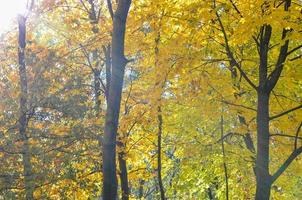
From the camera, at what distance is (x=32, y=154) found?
29.5ft

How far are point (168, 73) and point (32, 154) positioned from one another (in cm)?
369

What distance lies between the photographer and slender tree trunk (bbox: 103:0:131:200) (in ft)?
23.7

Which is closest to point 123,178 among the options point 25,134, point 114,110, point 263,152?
point 25,134

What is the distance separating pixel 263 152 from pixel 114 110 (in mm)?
3231

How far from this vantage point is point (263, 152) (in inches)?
322

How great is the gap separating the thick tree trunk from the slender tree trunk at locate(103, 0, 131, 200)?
9.78 feet

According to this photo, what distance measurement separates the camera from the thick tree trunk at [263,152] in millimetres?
8031

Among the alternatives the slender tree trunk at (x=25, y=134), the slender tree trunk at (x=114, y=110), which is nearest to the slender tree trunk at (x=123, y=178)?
the slender tree trunk at (x=25, y=134)

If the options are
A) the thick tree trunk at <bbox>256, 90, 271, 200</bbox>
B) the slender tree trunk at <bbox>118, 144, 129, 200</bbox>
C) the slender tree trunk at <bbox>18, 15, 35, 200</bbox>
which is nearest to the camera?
the thick tree trunk at <bbox>256, 90, 271, 200</bbox>

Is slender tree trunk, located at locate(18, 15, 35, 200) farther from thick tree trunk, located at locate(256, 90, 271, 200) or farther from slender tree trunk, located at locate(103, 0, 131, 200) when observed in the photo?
thick tree trunk, located at locate(256, 90, 271, 200)

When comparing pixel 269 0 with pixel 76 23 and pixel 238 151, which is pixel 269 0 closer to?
pixel 238 151

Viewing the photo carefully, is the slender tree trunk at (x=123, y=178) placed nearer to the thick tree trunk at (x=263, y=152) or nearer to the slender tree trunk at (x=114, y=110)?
the thick tree trunk at (x=263, y=152)

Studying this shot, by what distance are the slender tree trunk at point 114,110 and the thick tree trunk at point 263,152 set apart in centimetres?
298

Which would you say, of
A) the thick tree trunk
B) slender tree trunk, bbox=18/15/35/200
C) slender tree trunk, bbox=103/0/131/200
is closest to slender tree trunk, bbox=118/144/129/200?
slender tree trunk, bbox=18/15/35/200
